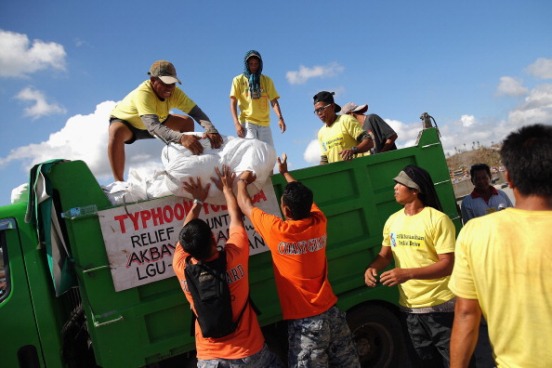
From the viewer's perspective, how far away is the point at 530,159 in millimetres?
1289

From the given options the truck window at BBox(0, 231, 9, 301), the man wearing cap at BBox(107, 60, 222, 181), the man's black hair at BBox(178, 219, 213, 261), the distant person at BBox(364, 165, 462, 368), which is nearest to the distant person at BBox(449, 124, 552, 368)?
the distant person at BBox(364, 165, 462, 368)

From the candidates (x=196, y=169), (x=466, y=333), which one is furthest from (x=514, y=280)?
(x=196, y=169)

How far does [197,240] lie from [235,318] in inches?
20.7

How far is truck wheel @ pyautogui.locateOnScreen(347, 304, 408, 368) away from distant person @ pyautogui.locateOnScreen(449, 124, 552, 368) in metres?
1.76

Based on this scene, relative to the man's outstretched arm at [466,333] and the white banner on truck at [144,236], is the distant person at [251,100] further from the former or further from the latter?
the man's outstretched arm at [466,333]

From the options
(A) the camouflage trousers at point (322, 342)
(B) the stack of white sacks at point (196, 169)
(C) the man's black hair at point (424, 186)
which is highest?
(B) the stack of white sacks at point (196, 169)

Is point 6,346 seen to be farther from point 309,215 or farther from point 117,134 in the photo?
point 309,215

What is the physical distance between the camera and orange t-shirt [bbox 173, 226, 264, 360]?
2.11 metres

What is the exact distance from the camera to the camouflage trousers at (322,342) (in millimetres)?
2332

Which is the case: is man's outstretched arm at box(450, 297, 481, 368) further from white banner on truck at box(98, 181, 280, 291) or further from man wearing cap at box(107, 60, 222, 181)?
man wearing cap at box(107, 60, 222, 181)

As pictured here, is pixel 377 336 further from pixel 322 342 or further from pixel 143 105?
pixel 143 105

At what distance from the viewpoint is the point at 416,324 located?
251 centimetres

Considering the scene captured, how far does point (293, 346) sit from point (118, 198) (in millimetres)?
1491

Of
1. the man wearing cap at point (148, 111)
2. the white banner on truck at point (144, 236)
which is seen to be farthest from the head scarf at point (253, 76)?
the white banner on truck at point (144, 236)
